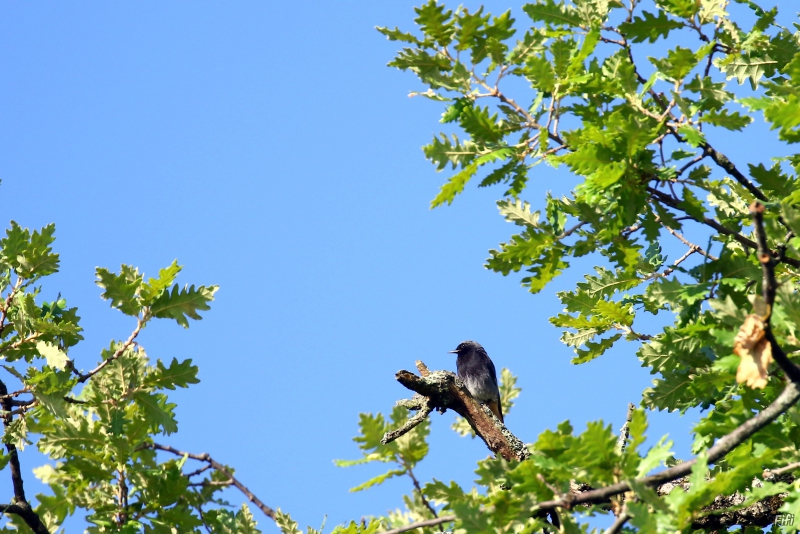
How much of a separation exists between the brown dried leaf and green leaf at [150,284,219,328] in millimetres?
3448

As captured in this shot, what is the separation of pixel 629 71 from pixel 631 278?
1.40 meters

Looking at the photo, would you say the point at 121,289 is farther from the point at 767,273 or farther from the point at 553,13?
the point at 767,273

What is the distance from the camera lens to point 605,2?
4941 mm

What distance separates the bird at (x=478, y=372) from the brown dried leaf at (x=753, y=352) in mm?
9004

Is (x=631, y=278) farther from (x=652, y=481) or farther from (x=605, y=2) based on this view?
(x=652, y=481)

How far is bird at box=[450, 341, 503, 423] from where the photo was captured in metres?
12.5

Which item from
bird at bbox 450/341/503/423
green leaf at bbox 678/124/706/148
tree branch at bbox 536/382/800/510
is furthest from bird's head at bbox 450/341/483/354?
tree branch at bbox 536/382/800/510

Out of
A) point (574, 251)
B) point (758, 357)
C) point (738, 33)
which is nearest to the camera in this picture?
point (758, 357)

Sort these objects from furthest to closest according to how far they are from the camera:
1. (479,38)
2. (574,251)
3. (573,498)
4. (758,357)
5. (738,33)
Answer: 1. (738,33)
2. (574,251)
3. (479,38)
4. (573,498)
5. (758,357)

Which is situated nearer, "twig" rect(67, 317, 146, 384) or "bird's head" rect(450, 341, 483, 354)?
"twig" rect(67, 317, 146, 384)

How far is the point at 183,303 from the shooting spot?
17.7 ft

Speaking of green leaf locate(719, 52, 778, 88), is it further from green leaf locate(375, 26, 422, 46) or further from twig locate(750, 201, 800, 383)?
twig locate(750, 201, 800, 383)

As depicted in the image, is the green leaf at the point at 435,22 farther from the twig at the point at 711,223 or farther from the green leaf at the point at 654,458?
the green leaf at the point at 654,458

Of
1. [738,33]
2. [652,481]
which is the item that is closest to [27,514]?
[652,481]
